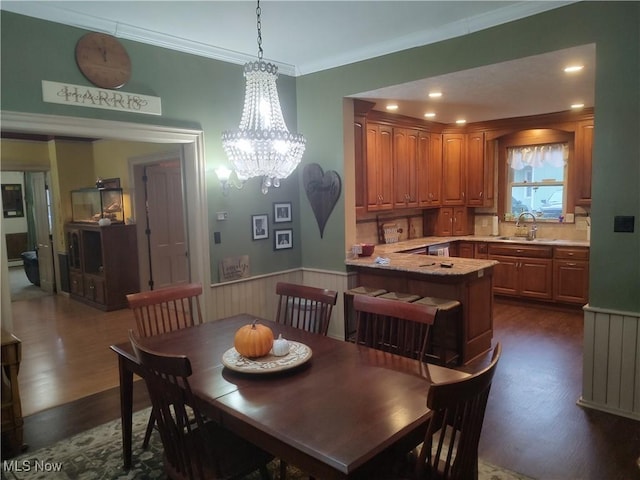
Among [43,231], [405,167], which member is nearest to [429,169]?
[405,167]

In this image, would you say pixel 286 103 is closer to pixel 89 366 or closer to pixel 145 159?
pixel 145 159

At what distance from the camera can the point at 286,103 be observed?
4.59m

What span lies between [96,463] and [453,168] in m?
5.65

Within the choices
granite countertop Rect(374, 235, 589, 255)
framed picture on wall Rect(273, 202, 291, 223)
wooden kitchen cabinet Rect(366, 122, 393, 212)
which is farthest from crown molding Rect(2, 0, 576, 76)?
granite countertop Rect(374, 235, 589, 255)

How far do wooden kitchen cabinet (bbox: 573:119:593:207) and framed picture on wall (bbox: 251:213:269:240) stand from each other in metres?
4.02

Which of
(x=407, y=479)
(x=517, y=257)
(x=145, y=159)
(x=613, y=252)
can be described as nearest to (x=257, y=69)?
(x=407, y=479)

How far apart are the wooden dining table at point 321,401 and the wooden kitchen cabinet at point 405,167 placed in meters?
3.53

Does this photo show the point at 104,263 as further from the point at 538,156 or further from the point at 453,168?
the point at 538,156

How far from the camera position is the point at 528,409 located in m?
3.14

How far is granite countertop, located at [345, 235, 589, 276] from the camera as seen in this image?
393 centimetres

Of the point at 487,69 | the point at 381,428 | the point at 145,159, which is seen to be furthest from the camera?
the point at 145,159

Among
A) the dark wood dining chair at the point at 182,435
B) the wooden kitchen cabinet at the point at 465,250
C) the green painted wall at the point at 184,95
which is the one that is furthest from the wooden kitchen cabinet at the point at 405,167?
the dark wood dining chair at the point at 182,435

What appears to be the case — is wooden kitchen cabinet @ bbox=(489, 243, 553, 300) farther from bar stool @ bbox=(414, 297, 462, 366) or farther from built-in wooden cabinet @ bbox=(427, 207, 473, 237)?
bar stool @ bbox=(414, 297, 462, 366)

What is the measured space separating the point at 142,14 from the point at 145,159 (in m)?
3.13
